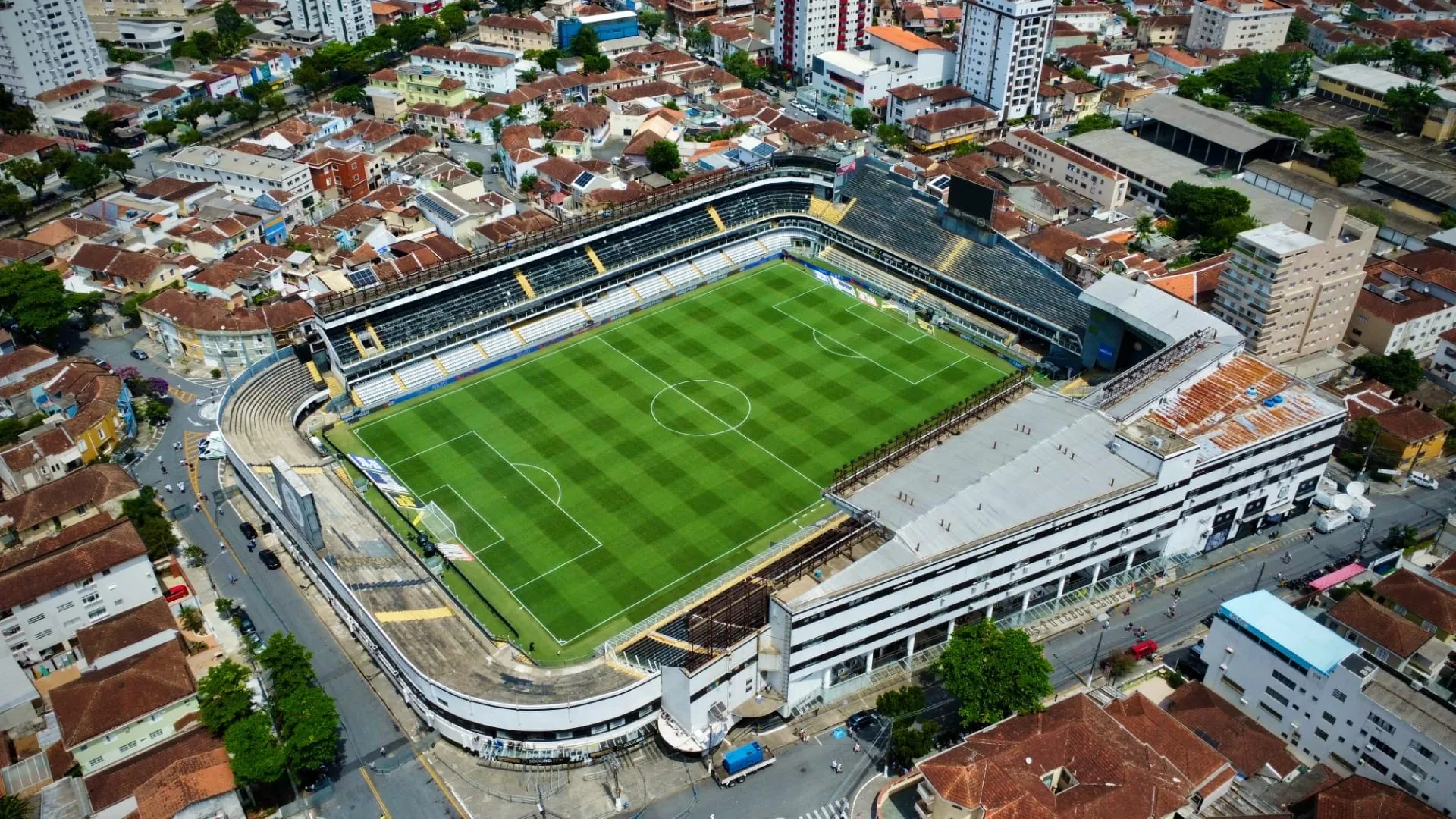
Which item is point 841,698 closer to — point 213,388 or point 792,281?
point 792,281

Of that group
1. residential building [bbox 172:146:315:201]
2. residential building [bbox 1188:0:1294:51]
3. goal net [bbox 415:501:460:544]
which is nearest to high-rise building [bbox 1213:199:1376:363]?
goal net [bbox 415:501:460:544]

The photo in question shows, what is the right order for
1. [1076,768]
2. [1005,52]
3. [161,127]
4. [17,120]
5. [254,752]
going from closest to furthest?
[1076,768], [254,752], [161,127], [17,120], [1005,52]

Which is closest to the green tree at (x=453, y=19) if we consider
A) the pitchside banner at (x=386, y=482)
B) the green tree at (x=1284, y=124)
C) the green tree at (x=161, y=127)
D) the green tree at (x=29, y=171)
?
the green tree at (x=161, y=127)

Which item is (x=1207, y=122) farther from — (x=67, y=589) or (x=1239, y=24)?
(x=67, y=589)

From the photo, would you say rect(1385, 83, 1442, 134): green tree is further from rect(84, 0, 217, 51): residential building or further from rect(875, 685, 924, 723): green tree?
rect(84, 0, 217, 51): residential building

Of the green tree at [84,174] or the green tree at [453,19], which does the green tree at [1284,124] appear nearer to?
the green tree at [453,19]

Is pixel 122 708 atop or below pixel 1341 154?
below

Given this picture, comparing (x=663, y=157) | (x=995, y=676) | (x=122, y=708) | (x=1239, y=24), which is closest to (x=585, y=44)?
(x=663, y=157)
